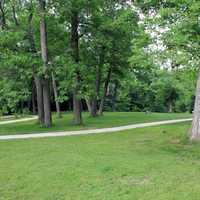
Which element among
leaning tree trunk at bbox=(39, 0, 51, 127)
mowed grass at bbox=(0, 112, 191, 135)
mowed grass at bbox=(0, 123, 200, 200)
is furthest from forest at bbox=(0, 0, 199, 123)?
mowed grass at bbox=(0, 123, 200, 200)

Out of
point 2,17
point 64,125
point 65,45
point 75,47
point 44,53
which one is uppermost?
point 2,17

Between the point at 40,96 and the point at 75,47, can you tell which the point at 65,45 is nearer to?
the point at 75,47

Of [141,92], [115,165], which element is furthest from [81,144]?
[141,92]

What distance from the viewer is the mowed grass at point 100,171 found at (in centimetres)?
469

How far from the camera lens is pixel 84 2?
48.3ft

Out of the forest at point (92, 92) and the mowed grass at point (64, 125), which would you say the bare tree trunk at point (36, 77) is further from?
the mowed grass at point (64, 125)

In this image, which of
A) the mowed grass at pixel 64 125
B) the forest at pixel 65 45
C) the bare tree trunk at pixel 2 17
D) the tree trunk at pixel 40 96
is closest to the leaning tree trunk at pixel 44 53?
the forest at pixel 65 45

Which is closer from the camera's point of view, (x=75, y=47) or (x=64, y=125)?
(x=64, y=125)

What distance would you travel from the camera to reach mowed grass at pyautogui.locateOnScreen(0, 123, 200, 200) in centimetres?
469

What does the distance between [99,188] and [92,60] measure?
1546cm

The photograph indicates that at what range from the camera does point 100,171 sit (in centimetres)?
598

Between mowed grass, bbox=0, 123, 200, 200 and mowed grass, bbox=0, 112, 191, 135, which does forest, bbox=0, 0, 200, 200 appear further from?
mowed grass, bbox=0, 112, 191, 135

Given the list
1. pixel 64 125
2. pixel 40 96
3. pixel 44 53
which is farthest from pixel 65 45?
pixel 64 125

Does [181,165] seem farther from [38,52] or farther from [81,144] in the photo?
[38,52]
